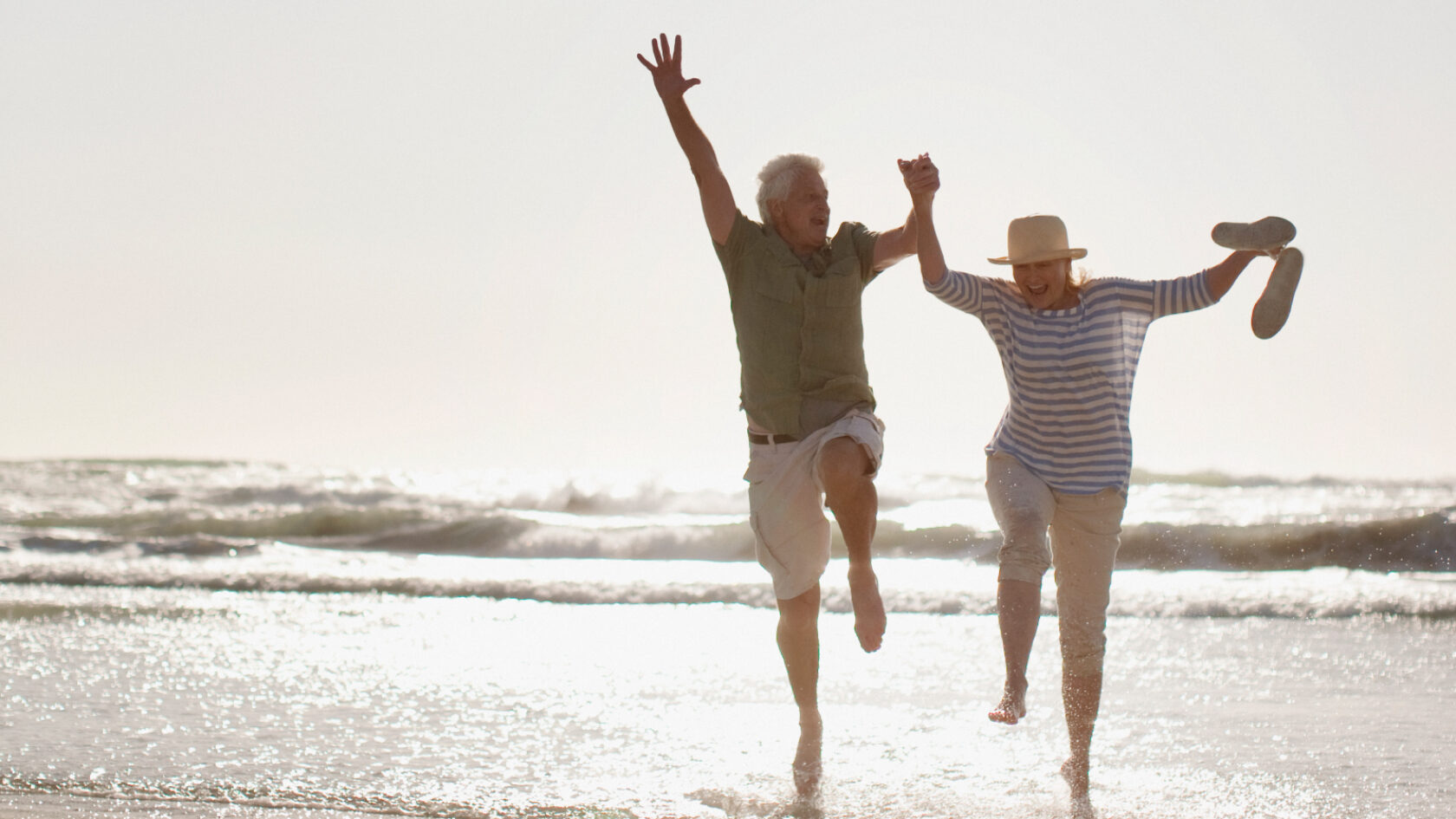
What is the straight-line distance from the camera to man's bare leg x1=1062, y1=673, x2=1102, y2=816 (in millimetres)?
4551

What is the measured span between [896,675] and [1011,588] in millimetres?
2635

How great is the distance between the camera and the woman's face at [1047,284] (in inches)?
175

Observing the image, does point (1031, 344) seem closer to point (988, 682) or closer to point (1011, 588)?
point (1011, 588)

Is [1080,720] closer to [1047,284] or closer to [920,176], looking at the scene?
[1047,284]

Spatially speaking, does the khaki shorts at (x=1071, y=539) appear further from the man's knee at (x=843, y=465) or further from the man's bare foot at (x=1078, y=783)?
the man's knee at (x=843, y=465)

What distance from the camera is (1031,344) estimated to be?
445 centimetres

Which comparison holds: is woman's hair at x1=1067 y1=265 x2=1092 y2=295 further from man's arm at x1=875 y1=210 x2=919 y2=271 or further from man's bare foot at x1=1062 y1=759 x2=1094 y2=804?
man's bare foot at x1=1062 y1=759 x2=1094 y2=804

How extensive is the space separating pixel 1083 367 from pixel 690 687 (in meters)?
2.93

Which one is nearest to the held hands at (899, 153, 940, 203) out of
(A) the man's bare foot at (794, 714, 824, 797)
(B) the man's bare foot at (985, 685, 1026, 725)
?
(B) the man's bare foot at (985, 685, 1026, 725)

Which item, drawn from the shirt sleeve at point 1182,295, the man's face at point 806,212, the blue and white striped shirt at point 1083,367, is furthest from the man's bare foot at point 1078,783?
the man's face at point 806,212

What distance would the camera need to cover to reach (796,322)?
4.79 metres

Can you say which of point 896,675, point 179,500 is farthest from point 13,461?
point 896,675

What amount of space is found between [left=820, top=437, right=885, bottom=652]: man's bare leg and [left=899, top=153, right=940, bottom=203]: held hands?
2.83 feet

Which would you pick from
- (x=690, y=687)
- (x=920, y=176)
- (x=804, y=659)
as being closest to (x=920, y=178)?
(x=920, y=176)
